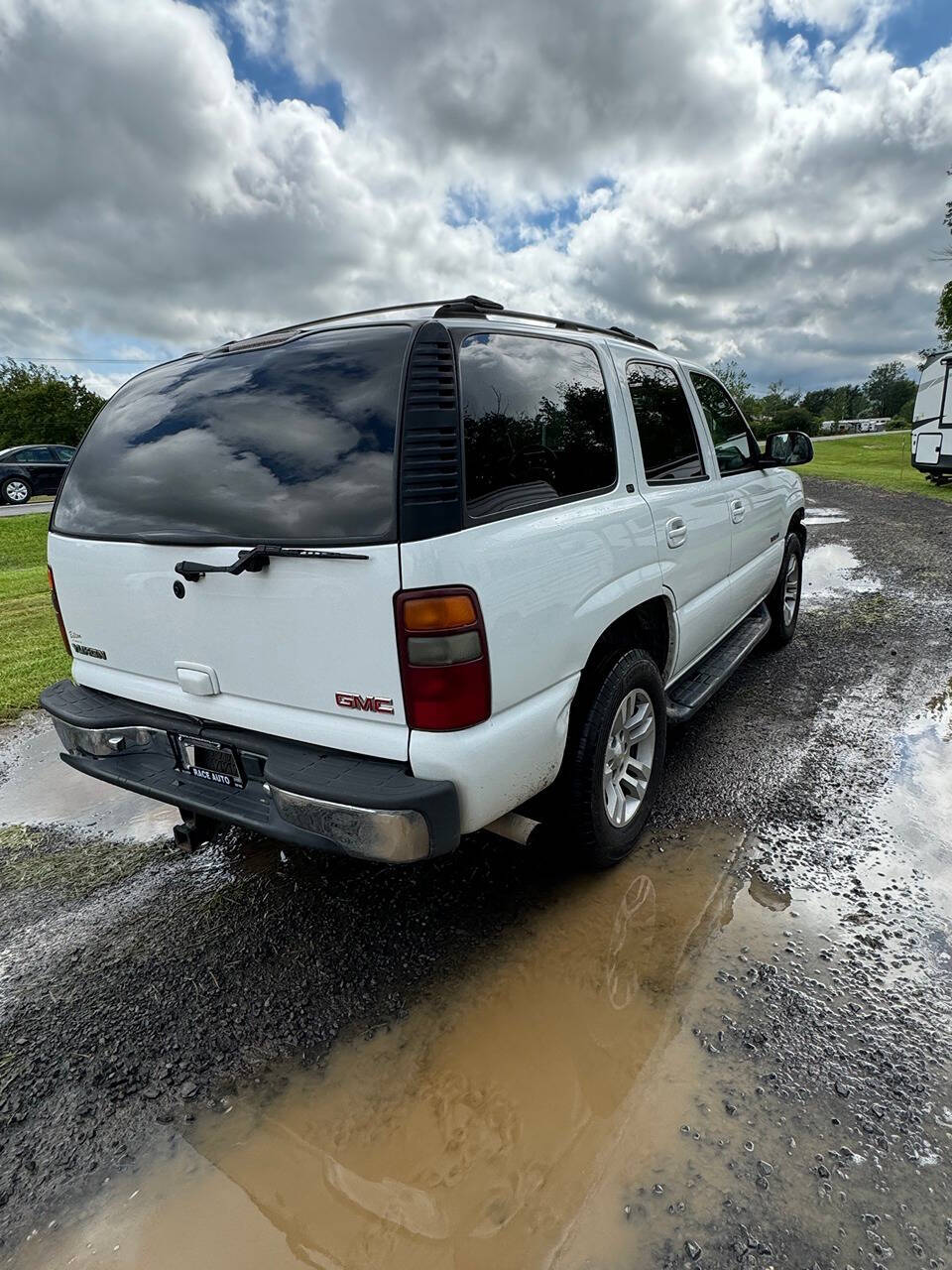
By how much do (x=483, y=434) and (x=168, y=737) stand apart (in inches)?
60.8

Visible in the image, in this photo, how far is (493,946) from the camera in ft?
8.48

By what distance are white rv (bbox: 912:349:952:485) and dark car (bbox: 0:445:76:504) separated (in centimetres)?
2114

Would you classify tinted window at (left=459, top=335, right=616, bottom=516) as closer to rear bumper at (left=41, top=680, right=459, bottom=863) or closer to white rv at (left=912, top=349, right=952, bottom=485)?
rear bumper at (left=41, top=680, right=459, bottom=863)

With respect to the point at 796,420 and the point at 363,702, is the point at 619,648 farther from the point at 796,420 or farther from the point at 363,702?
the point at 796,420

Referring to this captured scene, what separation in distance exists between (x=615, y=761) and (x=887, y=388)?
438ft

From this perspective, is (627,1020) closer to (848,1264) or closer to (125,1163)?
(848,1264)

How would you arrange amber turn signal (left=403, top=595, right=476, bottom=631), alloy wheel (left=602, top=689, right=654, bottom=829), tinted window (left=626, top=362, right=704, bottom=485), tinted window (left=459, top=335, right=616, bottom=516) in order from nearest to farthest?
amber turn signal (left=403, top=595, right=476, bottom=631) → tinted window (left=459, top=335, right=616, bottom=516) → alloy wheel (left=602, top=689, right=654, bottom=829) → tinted window (left=626, top=362, right=704, bottom=485)

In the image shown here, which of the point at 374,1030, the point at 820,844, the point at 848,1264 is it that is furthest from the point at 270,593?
the point at 820,844

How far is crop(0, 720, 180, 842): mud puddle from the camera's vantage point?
3.58m

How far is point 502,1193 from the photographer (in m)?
1.73

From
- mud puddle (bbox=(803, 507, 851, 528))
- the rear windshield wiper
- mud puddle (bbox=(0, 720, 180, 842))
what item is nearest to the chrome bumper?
the rear windshield wiper

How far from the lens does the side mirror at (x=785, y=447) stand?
4721mm

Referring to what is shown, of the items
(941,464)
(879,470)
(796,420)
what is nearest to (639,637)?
(941,464)

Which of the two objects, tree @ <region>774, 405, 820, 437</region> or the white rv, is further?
tree @ <region>774, 405, 820, 437</region>
